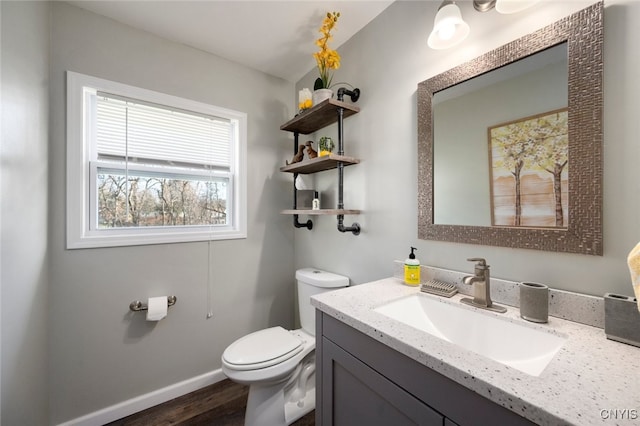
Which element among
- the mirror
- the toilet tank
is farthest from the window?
the mirror

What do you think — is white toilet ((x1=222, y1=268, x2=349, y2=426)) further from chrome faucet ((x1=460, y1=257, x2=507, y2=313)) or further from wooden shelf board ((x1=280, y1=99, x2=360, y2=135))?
wooden shelf board ((x1=280, y1=99, x2=360, y2=135))

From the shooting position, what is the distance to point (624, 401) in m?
0.44

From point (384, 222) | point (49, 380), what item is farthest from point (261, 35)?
point (49, 380)

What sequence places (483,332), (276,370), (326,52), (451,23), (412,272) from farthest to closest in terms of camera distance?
1. (326,52)
2. (276,370)
3. (412,272)
4. (451,23)
5. (483,332)

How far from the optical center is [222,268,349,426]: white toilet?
1219 mm

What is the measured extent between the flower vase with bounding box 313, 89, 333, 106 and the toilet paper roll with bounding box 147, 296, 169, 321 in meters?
1.53

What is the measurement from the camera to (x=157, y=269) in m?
1.58

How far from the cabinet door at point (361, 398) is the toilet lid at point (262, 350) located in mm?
425

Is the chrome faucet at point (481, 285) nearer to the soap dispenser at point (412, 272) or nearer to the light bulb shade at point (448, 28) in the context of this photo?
the soap dispenser at point (412, 272)

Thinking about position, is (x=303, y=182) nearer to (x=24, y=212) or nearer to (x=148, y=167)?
(x=148, y=167)

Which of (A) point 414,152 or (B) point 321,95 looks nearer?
(A) point 414,152

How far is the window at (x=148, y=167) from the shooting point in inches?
54.5

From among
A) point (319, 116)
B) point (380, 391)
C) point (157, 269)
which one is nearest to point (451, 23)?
point (319, 116)

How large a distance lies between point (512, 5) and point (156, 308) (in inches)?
85.3
